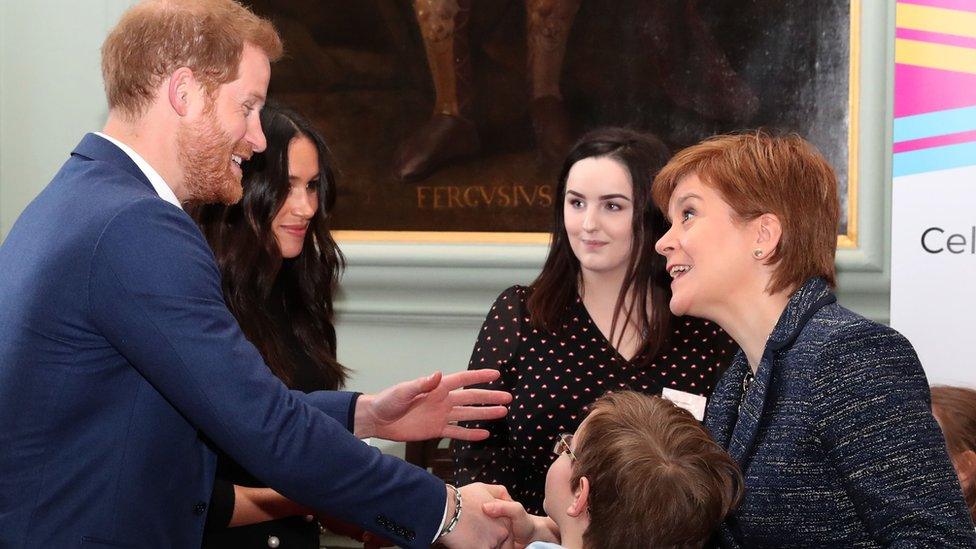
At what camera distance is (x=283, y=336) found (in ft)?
10.5

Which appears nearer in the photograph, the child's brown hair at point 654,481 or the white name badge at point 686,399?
the child's brown hair at point 654,481

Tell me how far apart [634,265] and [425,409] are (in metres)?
0.87

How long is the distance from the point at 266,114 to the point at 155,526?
158 centimetres

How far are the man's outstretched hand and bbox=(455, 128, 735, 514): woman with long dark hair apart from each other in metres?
0.31

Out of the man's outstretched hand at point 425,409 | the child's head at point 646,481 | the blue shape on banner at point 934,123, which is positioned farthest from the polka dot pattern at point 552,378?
the blue shape on banner at point 934,123

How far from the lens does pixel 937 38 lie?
3.90 meters

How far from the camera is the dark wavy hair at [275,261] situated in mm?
3068

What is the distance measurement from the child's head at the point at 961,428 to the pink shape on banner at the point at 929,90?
3.97ft

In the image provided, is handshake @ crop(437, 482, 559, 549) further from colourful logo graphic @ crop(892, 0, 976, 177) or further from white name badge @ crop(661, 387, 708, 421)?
colourful logo graphic @ crop(892, 0, 976, 177)

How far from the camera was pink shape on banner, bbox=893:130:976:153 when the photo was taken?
3.87 metres

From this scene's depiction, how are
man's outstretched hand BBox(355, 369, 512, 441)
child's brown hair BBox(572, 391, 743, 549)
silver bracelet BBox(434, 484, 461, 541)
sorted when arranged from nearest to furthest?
child's brown hair BBox(572, 391, 743, 549) → silver bracelet BBox(434, 484, 461, 541) → man's outstretched hand BBox(355, 369, 512, 441)

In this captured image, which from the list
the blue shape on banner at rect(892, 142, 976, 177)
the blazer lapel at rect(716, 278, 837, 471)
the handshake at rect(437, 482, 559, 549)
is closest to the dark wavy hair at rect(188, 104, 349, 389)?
the handshake at rect(437, 482, 559, 549)

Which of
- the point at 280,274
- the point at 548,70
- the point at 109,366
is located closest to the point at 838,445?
the point at 109,366

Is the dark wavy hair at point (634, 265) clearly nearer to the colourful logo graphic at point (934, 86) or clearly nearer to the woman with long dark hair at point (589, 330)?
the woman with long dark hair at point (589, 330)
